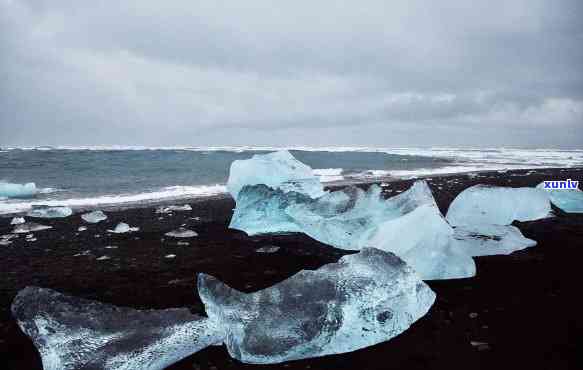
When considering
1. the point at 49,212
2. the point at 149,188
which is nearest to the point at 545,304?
the point at 49,212

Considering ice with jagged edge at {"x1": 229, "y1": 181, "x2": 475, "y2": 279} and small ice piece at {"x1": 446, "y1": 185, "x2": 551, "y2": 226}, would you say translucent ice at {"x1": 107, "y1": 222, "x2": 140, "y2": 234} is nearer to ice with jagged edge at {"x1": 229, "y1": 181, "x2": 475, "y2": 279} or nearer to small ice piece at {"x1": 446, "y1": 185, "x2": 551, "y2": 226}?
ice with jagged edge at {"x1": 229, "y1": 181, "x2": 475, "y2": 279}

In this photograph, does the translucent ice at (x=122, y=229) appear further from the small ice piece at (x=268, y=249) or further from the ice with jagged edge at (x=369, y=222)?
the small ice piece at (x=268, y=249)

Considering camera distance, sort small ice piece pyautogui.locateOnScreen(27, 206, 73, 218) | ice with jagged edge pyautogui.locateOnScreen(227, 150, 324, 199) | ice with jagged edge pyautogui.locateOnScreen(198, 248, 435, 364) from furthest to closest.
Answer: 1. small ice piece pyautogui.locateOnScreen(27, 206, 73, 218)
2. ice with jagged edge pyautogui.locateOnScreen(227, 150, 324, 199)
3. ice with jagged edge pyautogui.locateOnScreen(198, 248, 435, 364)

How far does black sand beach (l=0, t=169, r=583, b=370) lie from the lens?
2729 mm

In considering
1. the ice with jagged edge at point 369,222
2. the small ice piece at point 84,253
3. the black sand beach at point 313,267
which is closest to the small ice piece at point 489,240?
the black sand beach at point 313,267

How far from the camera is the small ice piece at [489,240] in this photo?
16.5 ft

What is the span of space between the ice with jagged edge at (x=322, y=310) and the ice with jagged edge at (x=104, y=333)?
222 millimetres

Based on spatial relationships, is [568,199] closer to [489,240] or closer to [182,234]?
[489,240]

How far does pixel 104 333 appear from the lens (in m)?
2.96

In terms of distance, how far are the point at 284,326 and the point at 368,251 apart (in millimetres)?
1094

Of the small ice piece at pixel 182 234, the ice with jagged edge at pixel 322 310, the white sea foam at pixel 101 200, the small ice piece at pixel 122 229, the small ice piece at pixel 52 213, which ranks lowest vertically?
the white sea foam at pixel 101 200

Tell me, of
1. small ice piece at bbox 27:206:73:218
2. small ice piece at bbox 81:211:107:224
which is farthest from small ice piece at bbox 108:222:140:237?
small ice piece at bbox 27:206:73:218

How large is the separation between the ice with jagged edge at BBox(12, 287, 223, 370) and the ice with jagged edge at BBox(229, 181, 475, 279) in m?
2.42

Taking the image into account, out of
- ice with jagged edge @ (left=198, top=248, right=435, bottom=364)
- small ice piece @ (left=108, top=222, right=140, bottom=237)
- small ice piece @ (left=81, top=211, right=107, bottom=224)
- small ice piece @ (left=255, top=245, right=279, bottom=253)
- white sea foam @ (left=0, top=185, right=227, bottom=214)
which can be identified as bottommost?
white sea foam @ (left=0, top=185, right=227, bottom=214)
